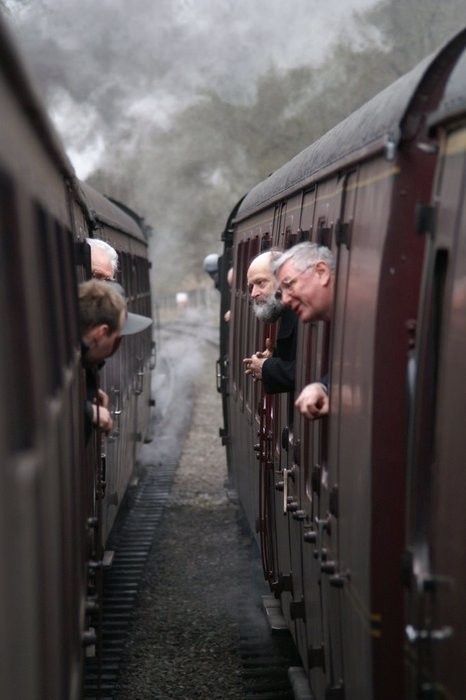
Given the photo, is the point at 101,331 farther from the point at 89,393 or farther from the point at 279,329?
the point at 279,329

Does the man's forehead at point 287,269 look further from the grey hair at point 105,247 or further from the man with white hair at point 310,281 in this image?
the grey hair at point 105,247

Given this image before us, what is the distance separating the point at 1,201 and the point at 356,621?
239 cm

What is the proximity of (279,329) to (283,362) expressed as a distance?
38 cm

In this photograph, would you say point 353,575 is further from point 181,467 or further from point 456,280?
point 181,467

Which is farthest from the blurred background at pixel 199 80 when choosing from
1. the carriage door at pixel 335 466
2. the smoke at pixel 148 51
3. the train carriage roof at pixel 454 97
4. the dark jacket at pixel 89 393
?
the train carriage roof at pixel 454 97

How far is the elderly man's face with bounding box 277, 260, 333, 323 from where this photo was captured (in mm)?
5547

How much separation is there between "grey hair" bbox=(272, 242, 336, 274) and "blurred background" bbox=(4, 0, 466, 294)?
32.9m

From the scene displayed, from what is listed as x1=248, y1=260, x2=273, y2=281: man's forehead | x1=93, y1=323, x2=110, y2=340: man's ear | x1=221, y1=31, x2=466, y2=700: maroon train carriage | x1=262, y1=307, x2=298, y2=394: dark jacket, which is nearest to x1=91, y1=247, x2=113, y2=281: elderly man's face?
x1=248, y1=260, x2=273, y2=281: man's forehead

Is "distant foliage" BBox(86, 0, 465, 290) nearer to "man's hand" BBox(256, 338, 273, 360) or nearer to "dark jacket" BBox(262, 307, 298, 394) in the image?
"man's hand" BBox(256, 338, 273, 360)

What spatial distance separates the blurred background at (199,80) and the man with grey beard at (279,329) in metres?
31.2

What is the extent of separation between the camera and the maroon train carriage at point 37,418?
2678 mm

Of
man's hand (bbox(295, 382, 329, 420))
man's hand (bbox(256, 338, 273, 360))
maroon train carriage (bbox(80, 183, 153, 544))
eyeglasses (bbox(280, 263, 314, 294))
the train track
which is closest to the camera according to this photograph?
man's hand (bbox(295, 382, 329, 420))

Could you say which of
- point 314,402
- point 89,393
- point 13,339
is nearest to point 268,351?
point 89,393

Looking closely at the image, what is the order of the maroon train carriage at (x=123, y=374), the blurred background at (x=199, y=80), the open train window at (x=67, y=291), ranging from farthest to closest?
1. the blurred background at (x=199, y=80)
2. the maroon train carriage at (x=123, y=374)
3. the open train window at (x=67, y=291)
